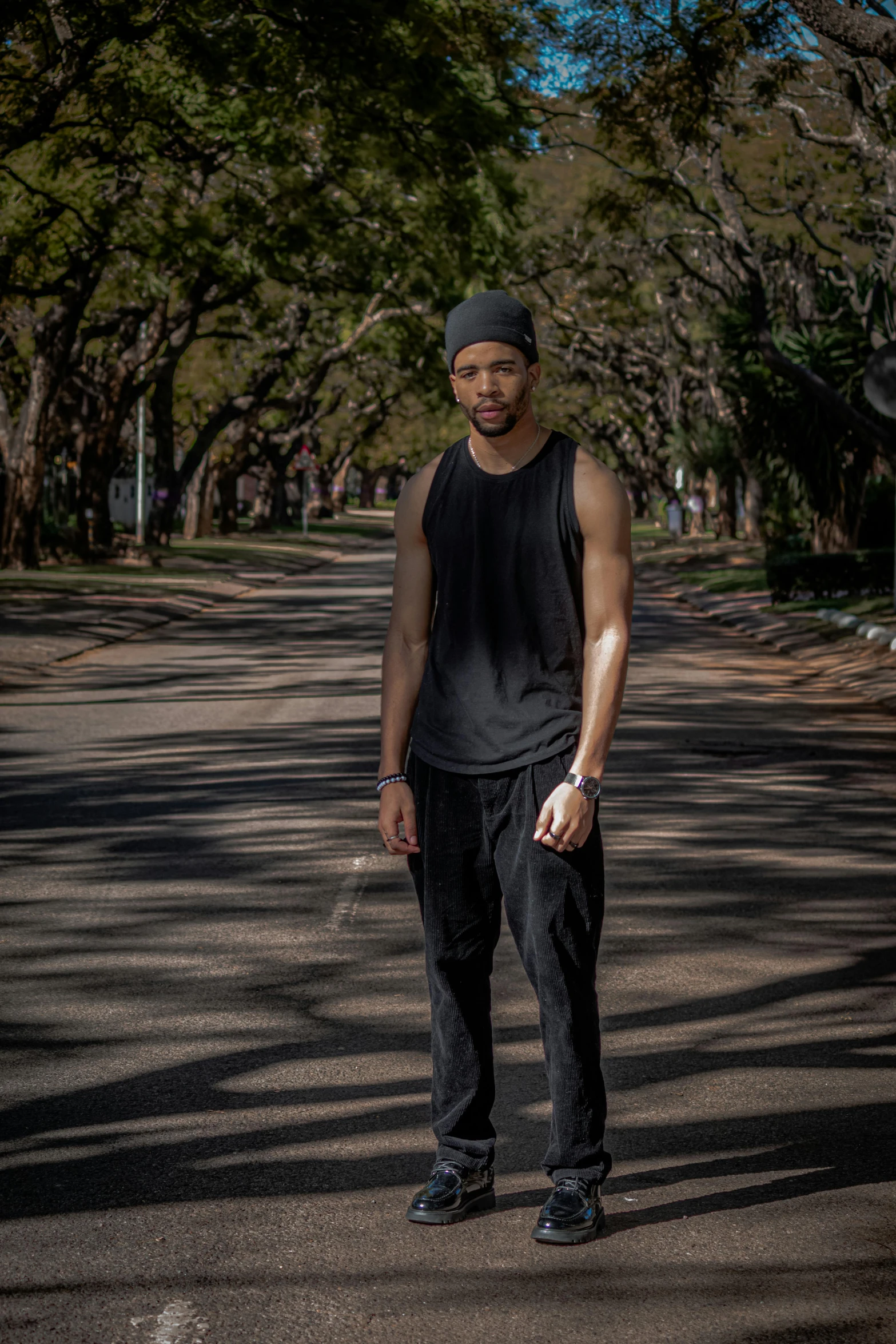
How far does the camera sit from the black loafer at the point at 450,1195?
13.0 feet

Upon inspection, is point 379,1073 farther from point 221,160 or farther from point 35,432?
point 35,432

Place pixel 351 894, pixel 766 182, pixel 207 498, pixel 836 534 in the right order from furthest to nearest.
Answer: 1. pixel 207 498
2. pixel 766 182
3. pixel 836 534
4. pixel 351 894

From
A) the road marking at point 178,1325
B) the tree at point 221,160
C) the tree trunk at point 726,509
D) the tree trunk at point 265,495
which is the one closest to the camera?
the road marking at point 178,1325

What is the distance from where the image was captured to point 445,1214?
3.96 meters

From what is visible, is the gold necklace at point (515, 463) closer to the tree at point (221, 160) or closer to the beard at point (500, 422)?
the beard at point (500, 422)

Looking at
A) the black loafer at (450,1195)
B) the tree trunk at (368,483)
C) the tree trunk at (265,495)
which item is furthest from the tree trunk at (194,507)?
the tree trunk at (368,483)

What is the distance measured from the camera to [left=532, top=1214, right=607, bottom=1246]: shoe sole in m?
3.81

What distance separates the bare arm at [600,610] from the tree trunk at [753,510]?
41.8 meters

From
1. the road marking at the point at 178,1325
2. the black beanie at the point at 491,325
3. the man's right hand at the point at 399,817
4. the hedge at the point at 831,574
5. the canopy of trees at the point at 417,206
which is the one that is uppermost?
the canopy of trees at the point at 417,206

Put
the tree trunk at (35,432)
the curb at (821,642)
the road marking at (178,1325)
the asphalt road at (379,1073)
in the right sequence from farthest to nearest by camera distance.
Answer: the tree trunk at (35,432), the curb at (821,642), the asphalt road at (379,1073), the road marking at (178,1325)

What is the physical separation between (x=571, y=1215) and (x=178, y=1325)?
91 centimetres

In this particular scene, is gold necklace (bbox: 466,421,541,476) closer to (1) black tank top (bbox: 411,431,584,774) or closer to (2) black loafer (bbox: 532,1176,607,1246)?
(1) black tank top (bbox: 411,431,584,774)

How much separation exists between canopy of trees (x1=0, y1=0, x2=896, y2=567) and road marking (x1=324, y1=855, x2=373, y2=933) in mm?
7070

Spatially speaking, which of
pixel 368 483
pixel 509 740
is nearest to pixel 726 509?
pixel 509 740
